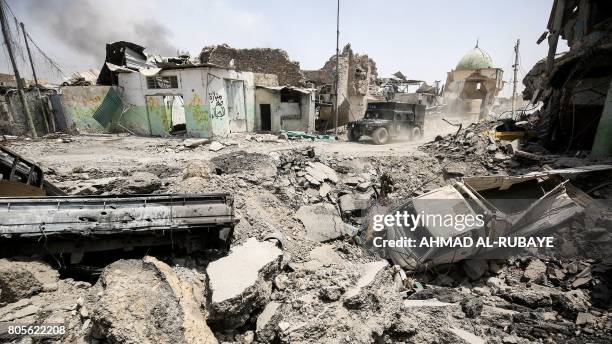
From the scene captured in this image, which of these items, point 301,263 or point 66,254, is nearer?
point 66,254

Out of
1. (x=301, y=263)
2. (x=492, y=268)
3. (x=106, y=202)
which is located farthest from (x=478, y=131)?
(x=106, y=202)

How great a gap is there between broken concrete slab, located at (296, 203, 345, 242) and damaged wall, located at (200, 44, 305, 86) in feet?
54.4

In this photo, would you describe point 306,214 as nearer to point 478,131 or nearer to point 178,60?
point 478,131

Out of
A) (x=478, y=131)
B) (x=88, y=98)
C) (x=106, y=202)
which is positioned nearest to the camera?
(x=106, y=202)

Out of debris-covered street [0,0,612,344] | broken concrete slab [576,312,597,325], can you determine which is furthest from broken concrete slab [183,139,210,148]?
broken concrete slab [576,312,597,325]

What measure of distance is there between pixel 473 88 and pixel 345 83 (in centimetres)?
1890

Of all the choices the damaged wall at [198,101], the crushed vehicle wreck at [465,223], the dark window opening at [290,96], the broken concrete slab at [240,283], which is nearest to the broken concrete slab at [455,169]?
the crushed vehicle wreck at [465,223]

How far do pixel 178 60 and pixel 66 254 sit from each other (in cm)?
1845

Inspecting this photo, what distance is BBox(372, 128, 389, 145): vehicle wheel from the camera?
1438 cm

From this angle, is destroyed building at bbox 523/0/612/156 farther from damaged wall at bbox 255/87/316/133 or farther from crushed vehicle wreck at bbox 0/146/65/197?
crushed vehicle wreck at bbox 0/146/65/197

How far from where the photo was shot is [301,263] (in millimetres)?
4707

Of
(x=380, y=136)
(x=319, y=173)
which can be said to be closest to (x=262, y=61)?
(x=380, y=136)

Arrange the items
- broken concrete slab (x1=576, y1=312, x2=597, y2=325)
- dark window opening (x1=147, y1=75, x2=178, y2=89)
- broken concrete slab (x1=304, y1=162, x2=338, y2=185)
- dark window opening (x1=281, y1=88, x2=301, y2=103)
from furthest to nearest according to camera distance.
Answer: dark window opening (x1=281, y1=88, x2=301, y2=103) < dark window opening (x1=147, y1=75, x2=178, y2=89) < broken concrete slab (x1=304, y1=162, x2=338, y2=185) < broken concrete slab (x1=576, y1=312, x2=597, y2=325)

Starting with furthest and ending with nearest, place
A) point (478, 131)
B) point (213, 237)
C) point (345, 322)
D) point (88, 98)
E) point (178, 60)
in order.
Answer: point (178, 60) → point (88, 98) → point (478, 131) → point (213, 237) → point (345, 322)
